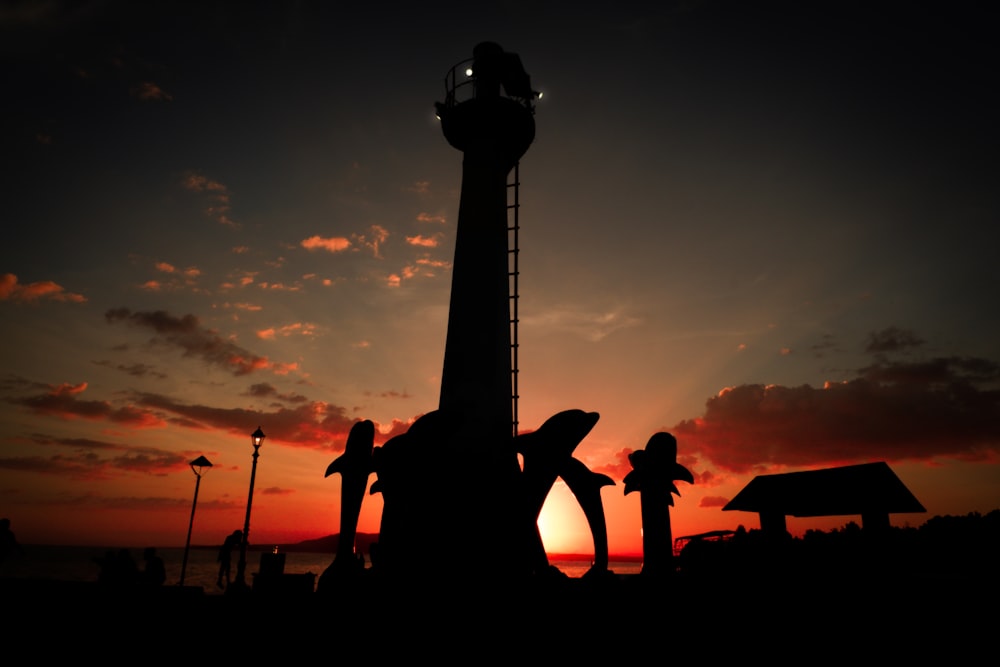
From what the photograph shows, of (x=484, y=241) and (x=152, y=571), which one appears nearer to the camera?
(x=152, y=571)

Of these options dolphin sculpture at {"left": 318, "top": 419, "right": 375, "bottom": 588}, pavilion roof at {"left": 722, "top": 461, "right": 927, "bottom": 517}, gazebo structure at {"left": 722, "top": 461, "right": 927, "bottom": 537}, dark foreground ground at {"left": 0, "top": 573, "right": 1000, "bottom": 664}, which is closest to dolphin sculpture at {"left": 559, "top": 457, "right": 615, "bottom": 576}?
dark foreground ground at {"left": 0, "top": 573, "right": 1000, "bottom": 664}

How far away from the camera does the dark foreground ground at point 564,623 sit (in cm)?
1022

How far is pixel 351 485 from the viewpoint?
1403 centimetres

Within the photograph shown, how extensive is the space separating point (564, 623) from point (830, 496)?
37.5 feet

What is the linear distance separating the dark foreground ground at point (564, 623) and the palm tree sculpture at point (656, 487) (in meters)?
0.97

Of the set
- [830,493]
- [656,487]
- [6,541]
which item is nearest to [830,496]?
[830,493]

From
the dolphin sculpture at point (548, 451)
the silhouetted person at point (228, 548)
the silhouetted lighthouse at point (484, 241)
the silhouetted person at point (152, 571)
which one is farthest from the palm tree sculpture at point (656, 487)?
the silhouetted person at point (228, 548)

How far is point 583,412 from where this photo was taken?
13.4m

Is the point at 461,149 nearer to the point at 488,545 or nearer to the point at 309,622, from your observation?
the point at 488,545

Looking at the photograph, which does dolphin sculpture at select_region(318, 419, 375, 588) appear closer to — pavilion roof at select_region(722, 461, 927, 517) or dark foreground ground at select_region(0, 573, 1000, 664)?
dark foreground ground at select_region(0, 573, 1000, 664)

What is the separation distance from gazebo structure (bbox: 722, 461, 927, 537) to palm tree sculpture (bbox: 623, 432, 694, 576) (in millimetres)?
5700

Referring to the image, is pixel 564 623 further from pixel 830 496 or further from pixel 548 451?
pixel 830 496

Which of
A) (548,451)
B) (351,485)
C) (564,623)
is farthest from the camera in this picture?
(351,485)

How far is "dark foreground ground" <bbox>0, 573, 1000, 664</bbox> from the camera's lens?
10219mm
